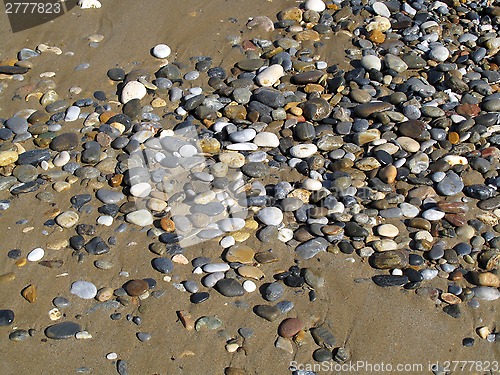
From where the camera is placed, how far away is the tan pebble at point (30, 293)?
3238 millimetres

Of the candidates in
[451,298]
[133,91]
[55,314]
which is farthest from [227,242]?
[133,91]

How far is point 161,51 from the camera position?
15.7 feet

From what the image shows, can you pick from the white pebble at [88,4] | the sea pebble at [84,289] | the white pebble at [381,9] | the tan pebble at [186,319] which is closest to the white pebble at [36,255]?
the sea pebble at [84,289]

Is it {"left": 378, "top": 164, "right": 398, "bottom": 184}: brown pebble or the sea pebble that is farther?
{"left": 378, "top": 164, "right": 398, "bottom": 184}: brown pebble

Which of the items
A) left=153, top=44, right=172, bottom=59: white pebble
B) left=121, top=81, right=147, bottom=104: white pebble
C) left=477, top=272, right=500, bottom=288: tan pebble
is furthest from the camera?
left=153, top=44, right=172, bottom=59: white pebble

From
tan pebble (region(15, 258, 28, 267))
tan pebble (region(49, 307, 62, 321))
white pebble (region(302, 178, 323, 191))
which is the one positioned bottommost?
tan pebble (region(49, 307, 62, 321))

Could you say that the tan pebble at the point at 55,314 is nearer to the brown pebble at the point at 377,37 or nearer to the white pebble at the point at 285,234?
the white pebble at the point at 285,234

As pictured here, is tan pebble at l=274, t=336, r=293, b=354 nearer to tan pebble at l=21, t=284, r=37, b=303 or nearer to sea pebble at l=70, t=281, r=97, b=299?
sea pebble at l=70, t=281, r=97, b=299

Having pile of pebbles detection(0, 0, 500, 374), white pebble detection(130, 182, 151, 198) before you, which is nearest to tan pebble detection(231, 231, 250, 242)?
pile of pebbles detection(0, 0, 500, 374)

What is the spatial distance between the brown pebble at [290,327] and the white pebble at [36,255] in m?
1.34

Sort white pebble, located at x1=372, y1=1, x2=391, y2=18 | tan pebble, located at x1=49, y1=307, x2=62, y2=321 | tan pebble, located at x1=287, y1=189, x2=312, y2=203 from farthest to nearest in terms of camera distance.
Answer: white pebble, located at x1=372, y1=1, x2=391, y2=18, tan pebble, located at x1=287, y1=189, x2=312, y2=203, tan pebble, located at x1=49, y1=307, x2=62, y2=321

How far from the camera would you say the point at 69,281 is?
10.9ft

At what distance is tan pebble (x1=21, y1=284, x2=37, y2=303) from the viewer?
10.6 feet

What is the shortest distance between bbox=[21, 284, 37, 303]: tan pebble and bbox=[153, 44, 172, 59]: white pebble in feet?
7.02
